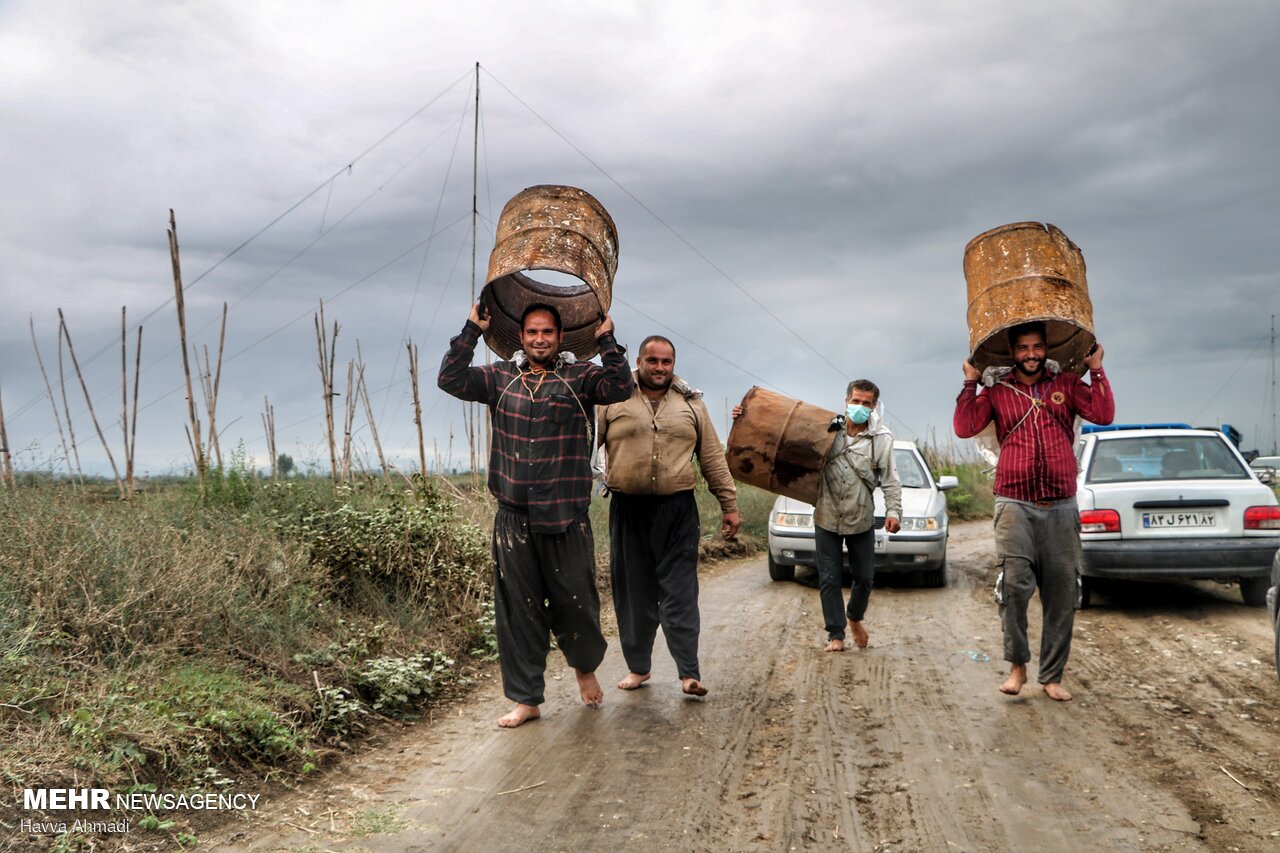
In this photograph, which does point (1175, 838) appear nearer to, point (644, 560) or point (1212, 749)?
point (1212, 749)

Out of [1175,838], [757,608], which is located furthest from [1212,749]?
[757,608]

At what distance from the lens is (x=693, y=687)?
5.95m

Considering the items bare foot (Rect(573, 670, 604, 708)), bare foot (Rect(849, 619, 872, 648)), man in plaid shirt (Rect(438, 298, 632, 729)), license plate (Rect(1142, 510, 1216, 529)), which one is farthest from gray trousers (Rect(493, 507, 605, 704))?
license plate (Rect(1142, 510, 1216, 529))

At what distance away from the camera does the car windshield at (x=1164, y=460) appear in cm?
938

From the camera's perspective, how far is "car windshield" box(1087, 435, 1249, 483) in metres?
9.38

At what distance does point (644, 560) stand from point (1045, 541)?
2284 millimetres

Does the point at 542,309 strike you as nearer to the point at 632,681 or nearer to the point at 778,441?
the point at 632,681

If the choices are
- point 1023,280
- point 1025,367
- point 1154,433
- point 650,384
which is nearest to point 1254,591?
point 1154,433

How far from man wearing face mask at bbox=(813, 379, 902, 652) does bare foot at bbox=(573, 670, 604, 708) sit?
2122 mm

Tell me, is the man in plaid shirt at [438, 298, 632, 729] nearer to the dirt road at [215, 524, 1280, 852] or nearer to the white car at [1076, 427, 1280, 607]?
the dirt road at [215, 524, 1280, 852]

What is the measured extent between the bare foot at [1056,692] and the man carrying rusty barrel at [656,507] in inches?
77.4

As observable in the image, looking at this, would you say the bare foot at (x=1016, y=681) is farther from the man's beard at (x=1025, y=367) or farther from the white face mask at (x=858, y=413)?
the white face mask at (x=858, y=413)

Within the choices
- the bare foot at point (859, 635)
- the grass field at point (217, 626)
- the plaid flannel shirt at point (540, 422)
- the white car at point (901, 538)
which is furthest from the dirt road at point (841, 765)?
the white car at point (901, 538)

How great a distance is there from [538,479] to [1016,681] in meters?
3.01
